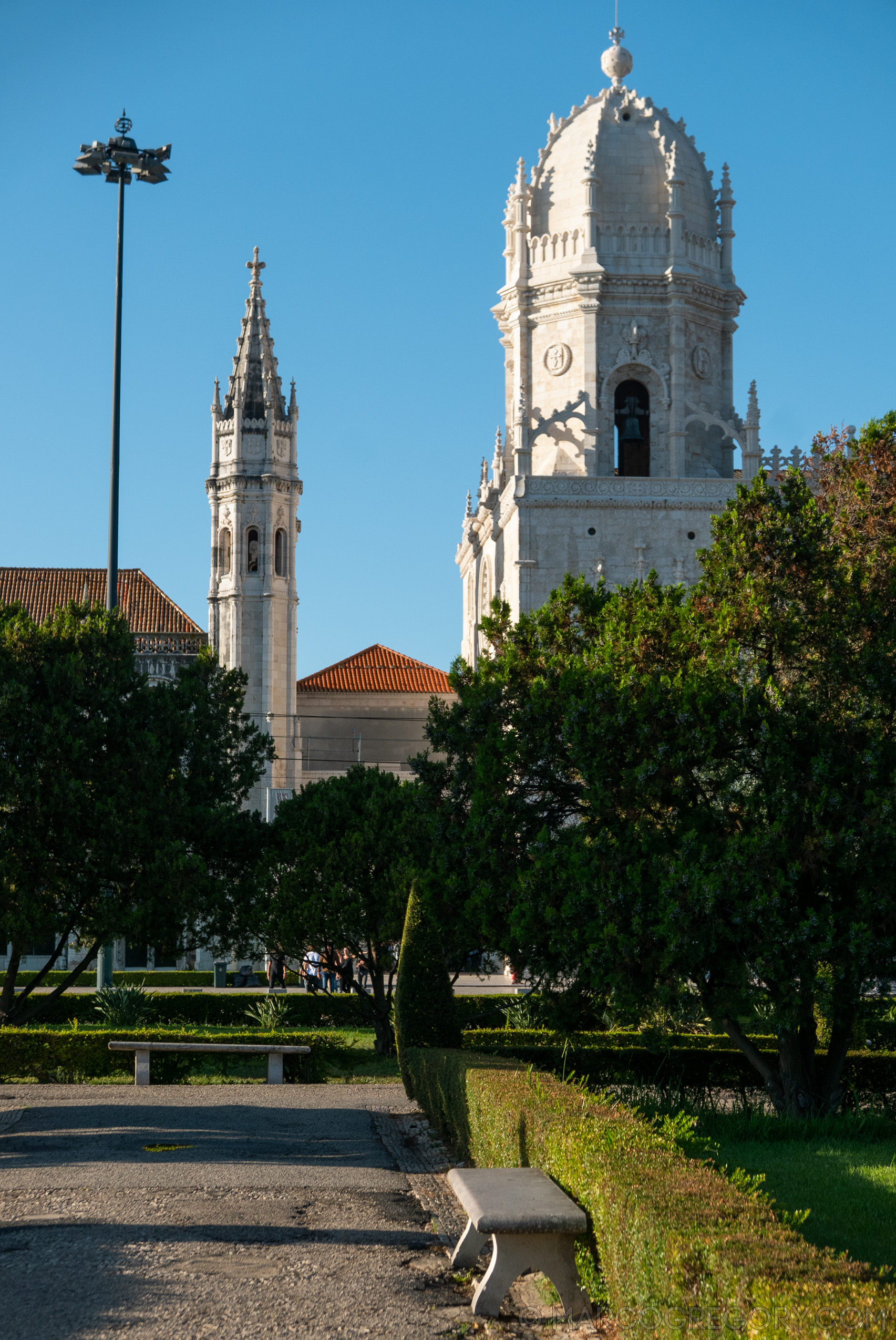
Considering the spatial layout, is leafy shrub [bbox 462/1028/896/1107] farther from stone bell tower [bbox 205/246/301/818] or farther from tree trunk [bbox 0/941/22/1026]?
stone bell tower [bbox 205/246/301/818]

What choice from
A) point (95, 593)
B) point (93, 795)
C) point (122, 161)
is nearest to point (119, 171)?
point (122, 161)

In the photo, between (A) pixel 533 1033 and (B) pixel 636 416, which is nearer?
(A) pixel 533 1033

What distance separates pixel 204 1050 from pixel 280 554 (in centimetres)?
3160

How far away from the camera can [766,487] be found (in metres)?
15.2

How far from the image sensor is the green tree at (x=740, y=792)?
43.8 ft

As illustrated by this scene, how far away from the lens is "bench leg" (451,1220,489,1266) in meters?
8.22

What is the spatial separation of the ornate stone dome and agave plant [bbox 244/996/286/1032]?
85.7 feet

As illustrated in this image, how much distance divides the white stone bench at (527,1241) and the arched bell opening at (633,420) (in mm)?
36241

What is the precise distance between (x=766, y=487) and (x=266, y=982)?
29.2 meters

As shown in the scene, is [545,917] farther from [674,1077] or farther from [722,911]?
[674,1077]

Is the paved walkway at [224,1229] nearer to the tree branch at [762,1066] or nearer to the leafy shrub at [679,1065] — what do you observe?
the leafy shrub at [679,1065]

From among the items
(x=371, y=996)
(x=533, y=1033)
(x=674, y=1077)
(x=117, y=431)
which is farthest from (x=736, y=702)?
(x=117, y=431)

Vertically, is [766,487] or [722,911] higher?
[766,487]

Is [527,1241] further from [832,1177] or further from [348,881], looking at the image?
[348,881]
